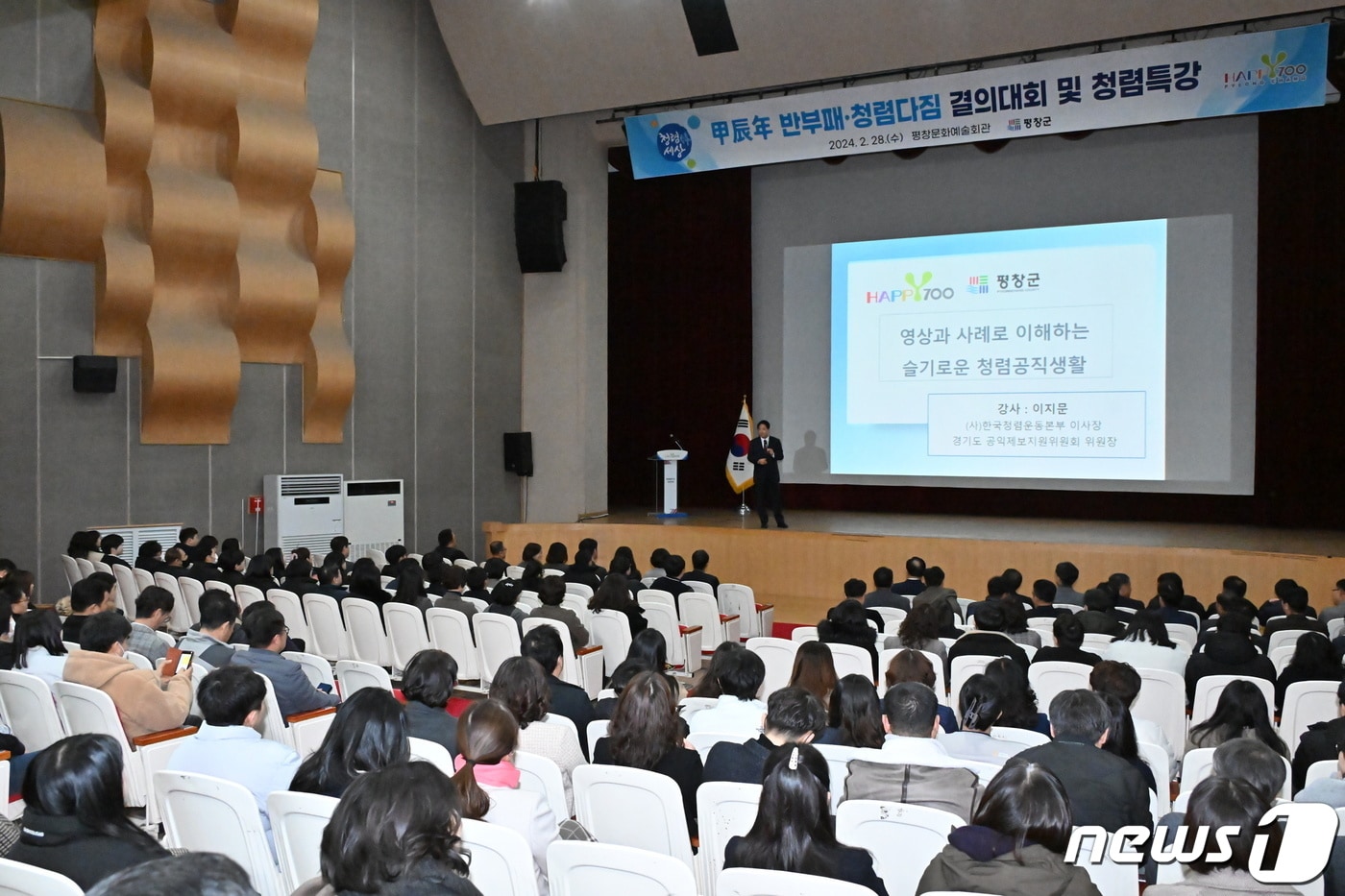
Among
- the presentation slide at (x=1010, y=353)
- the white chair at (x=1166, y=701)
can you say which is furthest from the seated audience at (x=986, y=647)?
the presentation slide at (x=1010, y=353)

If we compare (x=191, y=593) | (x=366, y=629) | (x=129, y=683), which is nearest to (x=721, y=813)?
(x=129, y=683)

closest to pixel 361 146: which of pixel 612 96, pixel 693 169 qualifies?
pixel 612 96

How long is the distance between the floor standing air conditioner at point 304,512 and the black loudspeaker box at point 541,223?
141 inches

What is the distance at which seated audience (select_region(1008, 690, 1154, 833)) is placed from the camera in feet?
9.32

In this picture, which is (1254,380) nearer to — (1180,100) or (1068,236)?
(1068,236)

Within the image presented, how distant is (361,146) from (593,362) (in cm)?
354

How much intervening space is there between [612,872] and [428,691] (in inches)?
59.9

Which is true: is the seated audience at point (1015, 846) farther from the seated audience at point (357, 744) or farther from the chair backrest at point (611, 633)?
the chair backrest at point (611, 633)

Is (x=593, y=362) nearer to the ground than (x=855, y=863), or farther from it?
farther from it

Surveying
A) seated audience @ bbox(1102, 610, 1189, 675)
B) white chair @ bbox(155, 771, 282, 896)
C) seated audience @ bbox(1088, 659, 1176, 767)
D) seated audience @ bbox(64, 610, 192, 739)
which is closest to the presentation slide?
seated audience @ bbox(1102, 610, 1189, 675)

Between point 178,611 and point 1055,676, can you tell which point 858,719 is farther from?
point 178,611

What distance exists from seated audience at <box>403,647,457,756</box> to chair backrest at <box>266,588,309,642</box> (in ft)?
9.28

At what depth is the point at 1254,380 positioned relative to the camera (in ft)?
36.3

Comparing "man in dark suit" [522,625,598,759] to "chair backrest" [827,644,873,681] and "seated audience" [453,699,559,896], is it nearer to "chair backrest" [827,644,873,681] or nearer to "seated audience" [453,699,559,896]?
"seated audience" [453,699,559,896]
